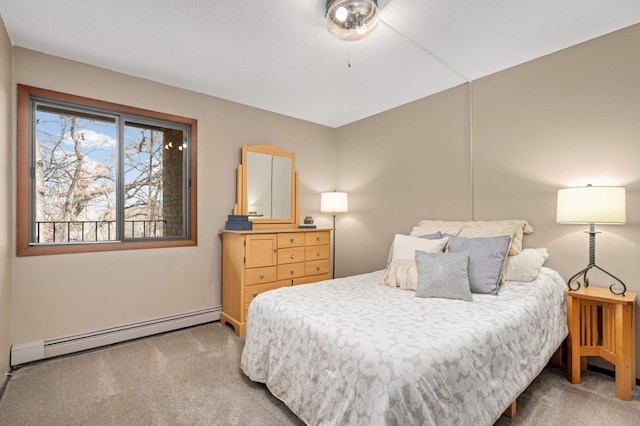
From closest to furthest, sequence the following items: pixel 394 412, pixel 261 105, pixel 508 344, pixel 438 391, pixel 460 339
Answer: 1. pixel 394 412
2. pixel 438 391
3. pixel 460 339
4. pixel 508 344
5. pixel 261 105

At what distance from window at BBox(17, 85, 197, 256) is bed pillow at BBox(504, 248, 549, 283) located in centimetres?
289

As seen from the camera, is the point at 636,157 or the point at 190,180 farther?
the point at 190,180

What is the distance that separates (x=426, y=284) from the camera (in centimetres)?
213

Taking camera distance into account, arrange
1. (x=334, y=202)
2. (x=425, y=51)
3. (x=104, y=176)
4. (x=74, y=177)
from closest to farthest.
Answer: (x=425, y=51) → (x=74, y=177) → (x=104, y=176) → (x=334, y=202)

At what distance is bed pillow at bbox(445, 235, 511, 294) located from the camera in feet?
6.97

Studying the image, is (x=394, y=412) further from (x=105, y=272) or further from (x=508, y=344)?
(x=105, y=272)

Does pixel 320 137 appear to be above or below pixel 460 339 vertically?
above

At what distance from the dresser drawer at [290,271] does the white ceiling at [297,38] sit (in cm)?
185

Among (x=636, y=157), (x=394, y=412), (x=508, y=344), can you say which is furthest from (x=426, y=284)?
(x=636, y=157)

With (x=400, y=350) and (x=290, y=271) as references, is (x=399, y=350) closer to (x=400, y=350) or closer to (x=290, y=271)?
(x=400, y=350)

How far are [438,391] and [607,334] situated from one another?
1.71 meters

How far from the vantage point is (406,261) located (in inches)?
94.9

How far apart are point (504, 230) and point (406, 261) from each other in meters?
0.86

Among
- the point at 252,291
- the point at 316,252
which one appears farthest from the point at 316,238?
the point at 252,291
